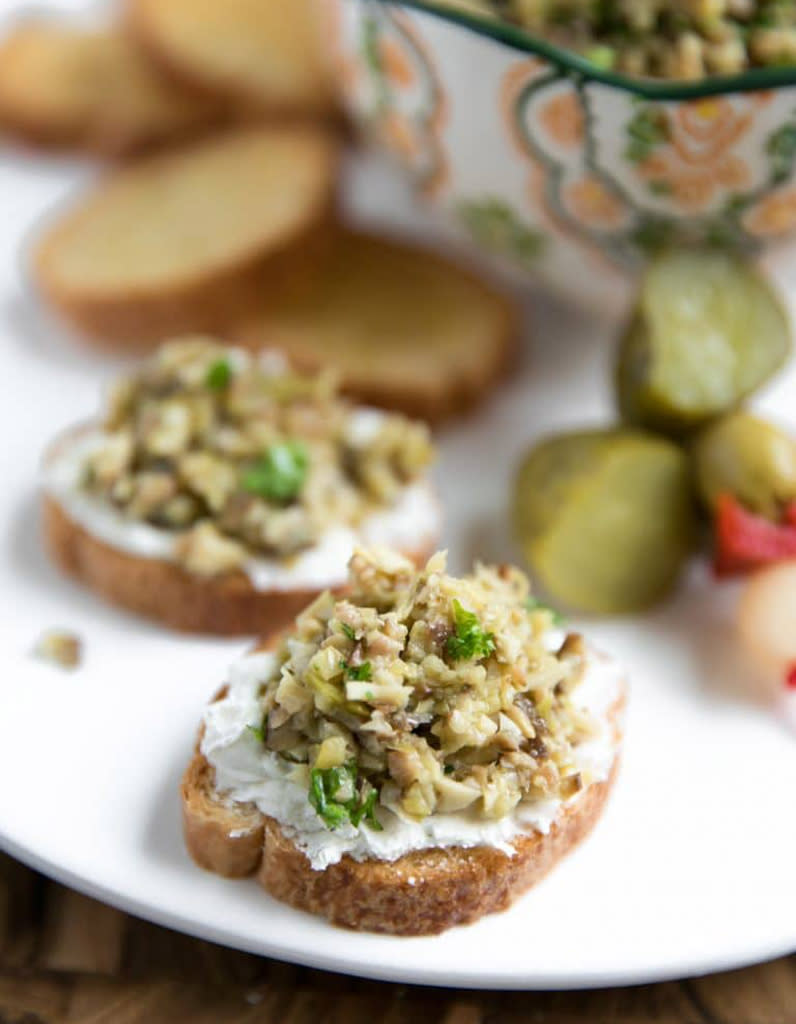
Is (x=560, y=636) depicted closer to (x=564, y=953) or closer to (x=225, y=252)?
(x=564, y=953)

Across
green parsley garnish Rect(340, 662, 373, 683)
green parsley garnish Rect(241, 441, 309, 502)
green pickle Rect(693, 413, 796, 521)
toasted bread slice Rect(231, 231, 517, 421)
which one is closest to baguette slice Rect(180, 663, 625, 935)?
green parsley garnish Rect(340, 662, 373, 683)

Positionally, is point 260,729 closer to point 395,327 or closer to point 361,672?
point 361,672

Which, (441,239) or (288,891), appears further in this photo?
(441,239)

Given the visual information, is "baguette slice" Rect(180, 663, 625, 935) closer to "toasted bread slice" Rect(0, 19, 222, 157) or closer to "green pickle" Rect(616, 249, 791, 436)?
"green pickle" Rect(616, 249, 791, 436)

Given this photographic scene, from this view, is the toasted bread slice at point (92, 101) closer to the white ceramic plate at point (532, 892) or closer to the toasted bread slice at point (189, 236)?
the toasted bread slice at point (189, 236)

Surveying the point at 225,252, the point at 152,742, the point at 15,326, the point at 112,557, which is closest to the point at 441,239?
the point at 225,252
